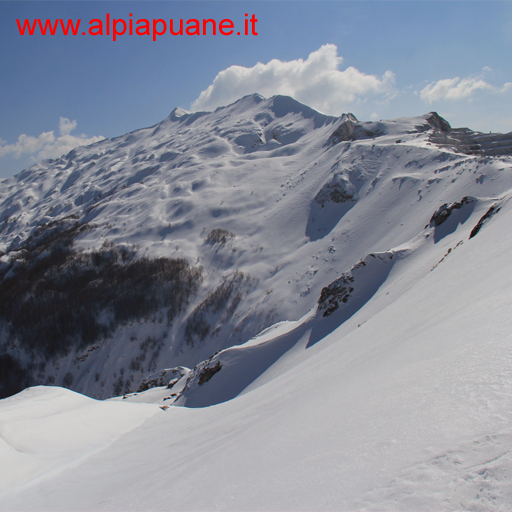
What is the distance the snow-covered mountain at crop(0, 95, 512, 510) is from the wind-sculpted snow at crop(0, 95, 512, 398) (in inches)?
13.3

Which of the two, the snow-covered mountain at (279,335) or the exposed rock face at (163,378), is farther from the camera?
the exposed rock face at (163,378)

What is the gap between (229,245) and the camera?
54.8 meters

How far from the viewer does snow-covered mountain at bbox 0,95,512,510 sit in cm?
333

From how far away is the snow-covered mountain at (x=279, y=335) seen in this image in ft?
10.9

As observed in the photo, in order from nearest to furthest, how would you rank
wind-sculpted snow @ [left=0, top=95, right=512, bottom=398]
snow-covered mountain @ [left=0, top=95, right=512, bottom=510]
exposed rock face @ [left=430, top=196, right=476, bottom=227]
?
snow-covered mountain @ [left=0, top=95, right=512, bottom=510], exposed rock face @ [left=430, top=196, right=476, bottom=227], wind-sculpted snow @ [left=0, top=95, right=512, bottom=398]

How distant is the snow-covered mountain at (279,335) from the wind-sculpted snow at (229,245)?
34 centimetres

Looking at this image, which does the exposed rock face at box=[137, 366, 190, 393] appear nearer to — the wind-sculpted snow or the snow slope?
the wind-sculpted snow

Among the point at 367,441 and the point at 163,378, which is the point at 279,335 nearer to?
the point at 163,378

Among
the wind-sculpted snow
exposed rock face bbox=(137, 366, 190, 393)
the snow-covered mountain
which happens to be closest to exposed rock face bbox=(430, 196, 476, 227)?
the snow-covered mountain

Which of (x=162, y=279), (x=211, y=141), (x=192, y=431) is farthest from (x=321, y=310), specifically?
(x=211, y=141)

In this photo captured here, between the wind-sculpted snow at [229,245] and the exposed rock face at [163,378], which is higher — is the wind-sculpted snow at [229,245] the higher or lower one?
the higher one

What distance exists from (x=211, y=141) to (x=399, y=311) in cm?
11934

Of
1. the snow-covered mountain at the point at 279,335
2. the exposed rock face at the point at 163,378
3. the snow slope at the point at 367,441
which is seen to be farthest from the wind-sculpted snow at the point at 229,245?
the snow slope at the point at 367,441

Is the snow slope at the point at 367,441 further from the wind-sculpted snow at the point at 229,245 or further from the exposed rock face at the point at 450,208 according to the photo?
the wind-sculpted snow at the point at 229,245
